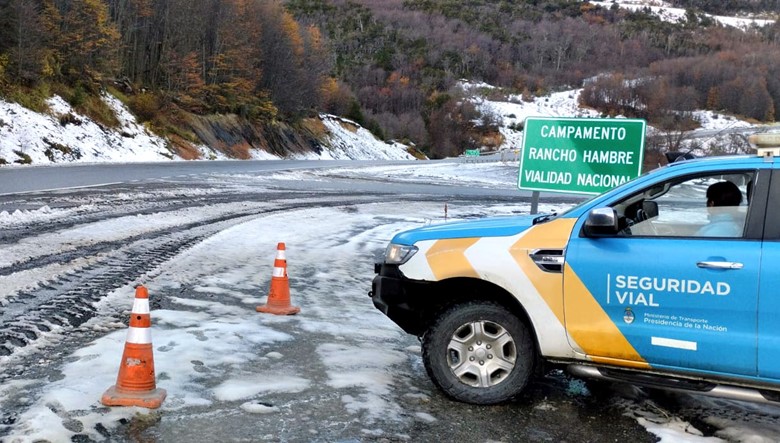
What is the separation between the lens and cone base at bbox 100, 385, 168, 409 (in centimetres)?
418

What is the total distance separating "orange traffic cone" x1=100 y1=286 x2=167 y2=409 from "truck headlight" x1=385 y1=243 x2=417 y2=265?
1.70 m

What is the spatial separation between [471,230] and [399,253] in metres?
0.58

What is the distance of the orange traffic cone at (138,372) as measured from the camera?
4203mm

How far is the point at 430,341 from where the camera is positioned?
4.68 metres

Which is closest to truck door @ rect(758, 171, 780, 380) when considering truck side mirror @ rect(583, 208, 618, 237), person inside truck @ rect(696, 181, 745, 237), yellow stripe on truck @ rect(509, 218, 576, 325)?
person inside truck @ rect(696, 181, 745, 237)

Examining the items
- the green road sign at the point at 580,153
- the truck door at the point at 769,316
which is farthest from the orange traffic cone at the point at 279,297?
the truck door at the point at 769,316

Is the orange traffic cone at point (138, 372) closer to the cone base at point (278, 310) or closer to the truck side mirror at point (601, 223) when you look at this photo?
the cone base at point (278, 310)

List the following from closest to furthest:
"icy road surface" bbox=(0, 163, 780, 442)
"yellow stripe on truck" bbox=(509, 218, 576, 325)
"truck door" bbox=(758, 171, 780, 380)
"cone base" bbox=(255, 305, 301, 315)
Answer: "truck door" bbox=(758, 171, 780, 380), "icy road surface" bbox=(0, 163, 780, 442), "yellow stripe on truck" bbox=(509, 218, 576, 325), "cone base" bbox=(255, 305, 301, 315)

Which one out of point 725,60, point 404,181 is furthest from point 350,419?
point 725,60

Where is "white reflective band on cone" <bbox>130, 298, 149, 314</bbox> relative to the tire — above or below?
above

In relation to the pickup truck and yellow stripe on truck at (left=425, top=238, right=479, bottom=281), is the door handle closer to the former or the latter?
the pickup truck

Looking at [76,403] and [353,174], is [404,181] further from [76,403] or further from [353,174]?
[76,403]

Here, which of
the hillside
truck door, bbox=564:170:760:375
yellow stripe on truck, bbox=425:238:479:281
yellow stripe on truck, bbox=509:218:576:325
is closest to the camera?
truck door, bbox=564:170:760:375

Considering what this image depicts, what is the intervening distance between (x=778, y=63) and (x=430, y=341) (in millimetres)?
190646
